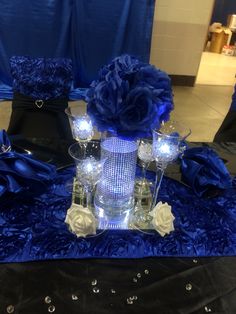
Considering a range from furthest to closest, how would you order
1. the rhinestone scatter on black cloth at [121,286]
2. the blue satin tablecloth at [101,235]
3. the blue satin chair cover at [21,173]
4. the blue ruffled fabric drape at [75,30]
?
the blue ruffled fabric drape at [75,30], the blue satin chair cover at [21,173], the blue satin tablecloth at [101,235], the rhinestone scatter on black cloth at [121,286]

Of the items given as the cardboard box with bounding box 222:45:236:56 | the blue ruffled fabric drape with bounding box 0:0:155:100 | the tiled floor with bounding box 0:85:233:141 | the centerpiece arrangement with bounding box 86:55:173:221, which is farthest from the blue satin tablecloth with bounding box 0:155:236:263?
the cardboard box with bounding box 222:45:236:56

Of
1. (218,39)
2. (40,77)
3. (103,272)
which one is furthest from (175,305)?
(218,39)

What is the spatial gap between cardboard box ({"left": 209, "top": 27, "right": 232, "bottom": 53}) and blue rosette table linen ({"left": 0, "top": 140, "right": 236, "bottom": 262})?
6.78 meters

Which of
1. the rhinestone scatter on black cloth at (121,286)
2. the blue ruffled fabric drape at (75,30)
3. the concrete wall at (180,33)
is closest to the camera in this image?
the rhinestone scatter on black cloth at (121,286)

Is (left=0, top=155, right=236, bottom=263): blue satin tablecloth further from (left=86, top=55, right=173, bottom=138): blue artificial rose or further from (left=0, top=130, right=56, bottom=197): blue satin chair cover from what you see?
(left=86, top=55, right=173, bottom=138): blue artificial rose

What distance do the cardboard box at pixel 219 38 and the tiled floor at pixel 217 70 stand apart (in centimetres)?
13

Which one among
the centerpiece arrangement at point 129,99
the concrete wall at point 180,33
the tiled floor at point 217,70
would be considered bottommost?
the tiled floor at point 217,70

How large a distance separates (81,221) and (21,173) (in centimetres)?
24

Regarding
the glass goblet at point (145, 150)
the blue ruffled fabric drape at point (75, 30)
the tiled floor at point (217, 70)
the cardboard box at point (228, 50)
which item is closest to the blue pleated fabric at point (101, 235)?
the glass goblet at point (145, 150)

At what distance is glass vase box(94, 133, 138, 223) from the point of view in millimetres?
802

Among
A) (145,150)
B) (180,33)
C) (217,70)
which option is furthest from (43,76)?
(217,70)

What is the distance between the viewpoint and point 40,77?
5.86ft

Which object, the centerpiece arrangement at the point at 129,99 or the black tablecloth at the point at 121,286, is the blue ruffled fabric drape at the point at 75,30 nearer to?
the centerpiece arrangement at the point at 129,99

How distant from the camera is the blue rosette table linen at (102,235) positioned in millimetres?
727
